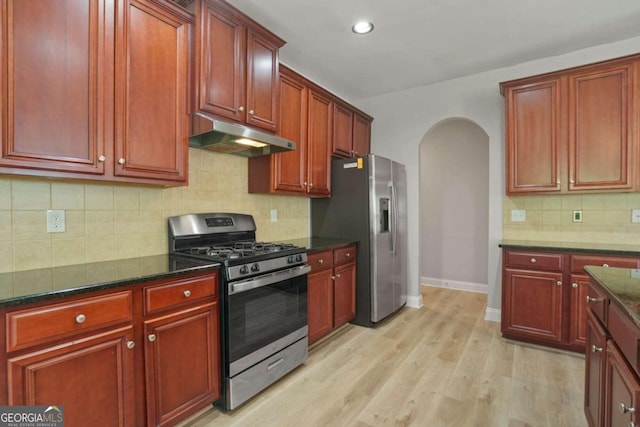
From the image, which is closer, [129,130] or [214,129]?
[129,130]

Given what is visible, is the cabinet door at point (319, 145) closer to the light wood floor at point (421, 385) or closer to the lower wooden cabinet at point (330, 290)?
the lower wooden cabinet at point (330, 290)

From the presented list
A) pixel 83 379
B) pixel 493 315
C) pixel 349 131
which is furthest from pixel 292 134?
pixel 493 315

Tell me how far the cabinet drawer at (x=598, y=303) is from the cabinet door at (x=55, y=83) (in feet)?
8.04

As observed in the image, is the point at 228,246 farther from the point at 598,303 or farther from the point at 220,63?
the point at 598,303

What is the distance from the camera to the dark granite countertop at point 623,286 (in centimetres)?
103

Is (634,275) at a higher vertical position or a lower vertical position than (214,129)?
lower

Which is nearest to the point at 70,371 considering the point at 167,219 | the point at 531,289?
the point at 167,219

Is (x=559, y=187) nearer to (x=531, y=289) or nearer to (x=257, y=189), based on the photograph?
(x=531, y=289)

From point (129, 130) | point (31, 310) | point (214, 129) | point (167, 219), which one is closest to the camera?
point (31, 310)

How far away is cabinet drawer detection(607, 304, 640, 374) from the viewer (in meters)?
0.97

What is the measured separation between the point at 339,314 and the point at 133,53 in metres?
2.55

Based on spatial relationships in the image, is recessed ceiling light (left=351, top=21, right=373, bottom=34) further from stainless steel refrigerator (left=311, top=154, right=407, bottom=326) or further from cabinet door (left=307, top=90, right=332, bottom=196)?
stainless steel refrigerator (left=311, top=154, right=407, bottom=326)

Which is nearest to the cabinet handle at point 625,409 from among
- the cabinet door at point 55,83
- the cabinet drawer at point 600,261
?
the cabinet drawer at point 600,261

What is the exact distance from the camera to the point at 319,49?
2.93 m
